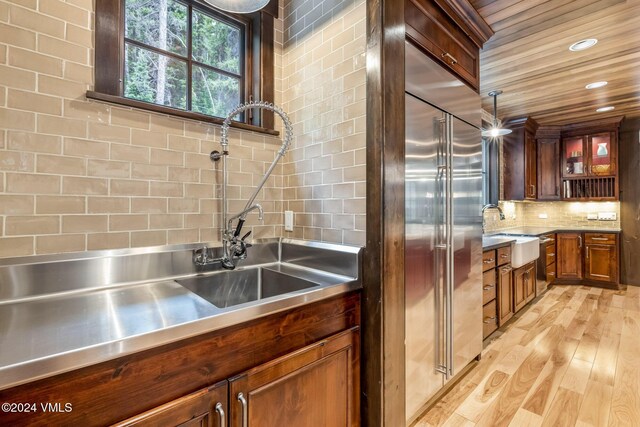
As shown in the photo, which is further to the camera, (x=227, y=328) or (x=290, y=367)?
(x=290, y=367)

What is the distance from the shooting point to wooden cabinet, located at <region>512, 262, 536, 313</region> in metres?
3.12

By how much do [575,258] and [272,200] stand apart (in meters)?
5.12

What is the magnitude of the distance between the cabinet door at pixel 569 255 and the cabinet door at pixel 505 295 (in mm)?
2431

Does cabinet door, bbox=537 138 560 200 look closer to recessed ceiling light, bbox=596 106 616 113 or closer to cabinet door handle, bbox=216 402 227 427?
recessed ceiling light, bbox=596 106 616 113

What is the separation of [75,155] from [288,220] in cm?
103

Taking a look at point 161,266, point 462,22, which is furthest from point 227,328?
point 462,22

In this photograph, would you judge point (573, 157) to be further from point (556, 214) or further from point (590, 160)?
point (556, 214)

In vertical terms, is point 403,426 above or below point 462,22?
below

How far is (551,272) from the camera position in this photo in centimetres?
450

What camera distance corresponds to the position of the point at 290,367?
1066 millimetres

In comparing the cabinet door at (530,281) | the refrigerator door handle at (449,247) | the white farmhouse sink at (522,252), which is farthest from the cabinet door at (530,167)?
the refrigerator door handle at (449,247)

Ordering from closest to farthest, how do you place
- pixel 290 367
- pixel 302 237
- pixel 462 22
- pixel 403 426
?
pixel 290 367 < pixel 403 426 < pixel 302 237 < pixel 462 22

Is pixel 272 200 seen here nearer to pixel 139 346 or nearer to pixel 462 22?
pixel 139 346

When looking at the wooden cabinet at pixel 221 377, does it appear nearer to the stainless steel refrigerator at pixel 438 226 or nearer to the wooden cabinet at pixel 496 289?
the stainless steel refrigerator at pixel 438 226
